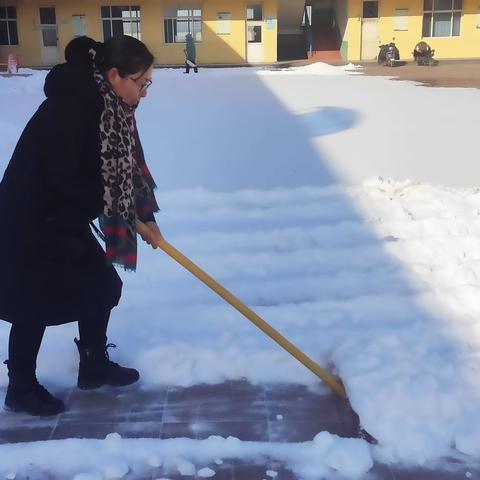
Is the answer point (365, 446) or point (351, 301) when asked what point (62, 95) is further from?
point (351, 301)

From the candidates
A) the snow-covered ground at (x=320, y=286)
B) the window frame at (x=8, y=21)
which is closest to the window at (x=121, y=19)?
the window frame at (x=8, y=21)

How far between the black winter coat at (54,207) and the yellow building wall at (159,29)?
25.5 m

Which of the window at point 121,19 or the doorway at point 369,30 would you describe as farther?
the doorway at point 369,30

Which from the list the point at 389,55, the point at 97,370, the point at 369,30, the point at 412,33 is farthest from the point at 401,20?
the point at 97,370

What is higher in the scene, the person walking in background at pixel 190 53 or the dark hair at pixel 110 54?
the dark hair at pixel 110 54

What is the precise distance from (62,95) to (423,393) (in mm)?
1755

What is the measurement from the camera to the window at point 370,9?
1069 inches

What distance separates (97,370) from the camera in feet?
9.30

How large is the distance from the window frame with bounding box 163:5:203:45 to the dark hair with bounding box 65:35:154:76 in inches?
1012

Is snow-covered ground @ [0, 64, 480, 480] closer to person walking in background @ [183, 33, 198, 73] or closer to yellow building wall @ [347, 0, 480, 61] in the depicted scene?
person walking in background @ [183, 33, 198, 73]

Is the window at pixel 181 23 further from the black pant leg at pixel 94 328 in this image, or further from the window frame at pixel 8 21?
the black pant leg at pixel 94 328

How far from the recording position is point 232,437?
8.25 feet

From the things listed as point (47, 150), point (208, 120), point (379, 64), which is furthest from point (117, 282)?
point (379, 64)

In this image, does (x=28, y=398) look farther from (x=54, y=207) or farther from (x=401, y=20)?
(x=401, y=20)
